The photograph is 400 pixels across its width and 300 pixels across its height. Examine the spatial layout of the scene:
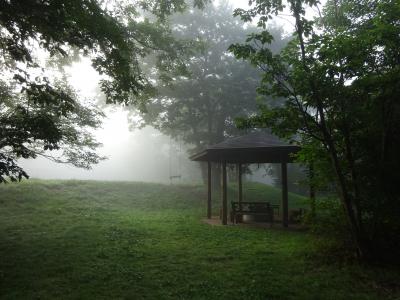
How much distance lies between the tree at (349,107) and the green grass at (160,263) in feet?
4.45

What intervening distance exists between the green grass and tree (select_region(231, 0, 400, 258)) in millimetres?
1358

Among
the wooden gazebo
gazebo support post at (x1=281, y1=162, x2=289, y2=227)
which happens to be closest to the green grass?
gazebo support post at (x1=281, y1=162, x2=289, y2=227)

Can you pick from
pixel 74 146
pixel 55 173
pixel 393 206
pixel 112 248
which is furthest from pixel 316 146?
pixel 55 173

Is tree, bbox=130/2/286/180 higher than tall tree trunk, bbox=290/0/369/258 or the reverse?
higher

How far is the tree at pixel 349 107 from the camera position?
6242 millimetres

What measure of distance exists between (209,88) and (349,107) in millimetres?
19253

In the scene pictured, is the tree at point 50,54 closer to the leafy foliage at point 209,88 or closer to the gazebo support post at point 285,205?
the gazebo support post at point 285,205

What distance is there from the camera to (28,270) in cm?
729

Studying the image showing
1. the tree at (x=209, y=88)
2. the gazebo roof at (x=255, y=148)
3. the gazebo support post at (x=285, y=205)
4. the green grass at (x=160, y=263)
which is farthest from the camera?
the tree at (x=209, y=88)

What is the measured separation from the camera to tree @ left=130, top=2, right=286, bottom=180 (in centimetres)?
2542

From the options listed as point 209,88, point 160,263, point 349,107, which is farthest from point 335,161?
point 209,88

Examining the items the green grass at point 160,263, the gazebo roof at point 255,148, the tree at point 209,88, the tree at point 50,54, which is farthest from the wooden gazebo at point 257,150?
the tree at point 209,88

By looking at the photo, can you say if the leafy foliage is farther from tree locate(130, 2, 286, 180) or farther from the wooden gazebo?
the wooden gazebo

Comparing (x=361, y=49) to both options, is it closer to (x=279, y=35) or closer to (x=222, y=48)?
(x=222, y=48)
